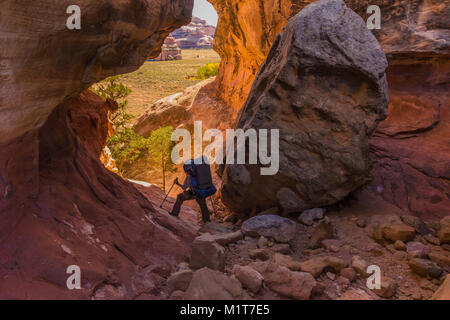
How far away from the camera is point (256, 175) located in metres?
6.50

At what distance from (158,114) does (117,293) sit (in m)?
16.8

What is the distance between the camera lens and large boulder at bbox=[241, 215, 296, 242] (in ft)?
17.2

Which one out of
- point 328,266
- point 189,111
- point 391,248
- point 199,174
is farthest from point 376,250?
point 189,111

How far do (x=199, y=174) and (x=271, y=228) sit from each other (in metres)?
1.88

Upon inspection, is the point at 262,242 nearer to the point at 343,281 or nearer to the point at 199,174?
the point at 343,281

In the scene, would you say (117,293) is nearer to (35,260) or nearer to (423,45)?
(35,260)

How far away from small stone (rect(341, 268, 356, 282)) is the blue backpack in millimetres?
3222

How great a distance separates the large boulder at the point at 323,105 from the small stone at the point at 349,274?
2403mm

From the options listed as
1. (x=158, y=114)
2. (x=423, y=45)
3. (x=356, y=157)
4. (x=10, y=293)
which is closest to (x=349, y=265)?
Answer: (x=356, y=157)

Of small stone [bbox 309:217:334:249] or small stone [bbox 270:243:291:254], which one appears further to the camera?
small stone [bbox 309:217:334:249]

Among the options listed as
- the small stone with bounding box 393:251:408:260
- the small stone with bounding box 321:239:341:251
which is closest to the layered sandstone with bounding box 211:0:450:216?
the small stone with bounding box 393:251:408:260

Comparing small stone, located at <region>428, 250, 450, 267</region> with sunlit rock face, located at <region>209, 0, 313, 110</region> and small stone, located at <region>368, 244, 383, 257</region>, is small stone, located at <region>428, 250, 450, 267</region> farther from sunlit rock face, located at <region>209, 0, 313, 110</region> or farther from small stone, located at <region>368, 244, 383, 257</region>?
sunlit rock face, located at <region>209, 0, 313, 110</region>

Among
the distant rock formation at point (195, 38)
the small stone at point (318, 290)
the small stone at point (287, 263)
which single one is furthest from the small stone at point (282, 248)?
the distant rock formation at point (195, 38)

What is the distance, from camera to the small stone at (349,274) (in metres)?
3.77
